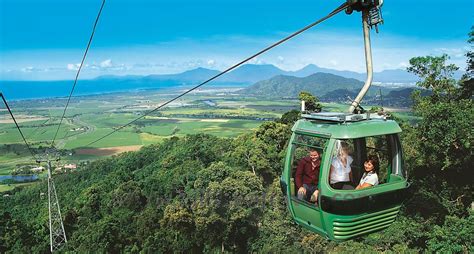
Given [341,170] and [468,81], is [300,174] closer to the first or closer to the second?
[341,170]

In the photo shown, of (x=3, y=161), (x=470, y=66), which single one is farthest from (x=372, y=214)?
(x=3, y=161)

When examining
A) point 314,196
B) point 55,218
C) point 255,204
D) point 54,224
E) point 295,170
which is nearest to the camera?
point 314,196

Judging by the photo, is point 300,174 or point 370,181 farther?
point 300,174

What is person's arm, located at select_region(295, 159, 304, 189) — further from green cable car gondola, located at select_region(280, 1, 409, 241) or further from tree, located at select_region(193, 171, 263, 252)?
tree, located at select_region(193, 171, 263, 252)

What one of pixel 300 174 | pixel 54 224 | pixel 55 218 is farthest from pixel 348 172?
pixel 54 224

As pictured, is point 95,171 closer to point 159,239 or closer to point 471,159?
point 159,239

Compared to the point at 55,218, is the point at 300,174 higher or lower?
higher

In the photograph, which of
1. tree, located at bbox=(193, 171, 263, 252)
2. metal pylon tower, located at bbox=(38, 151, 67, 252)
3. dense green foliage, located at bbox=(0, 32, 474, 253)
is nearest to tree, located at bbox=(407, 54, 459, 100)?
dense green foliage, located at bbox=(0, 32, 474, 253)
